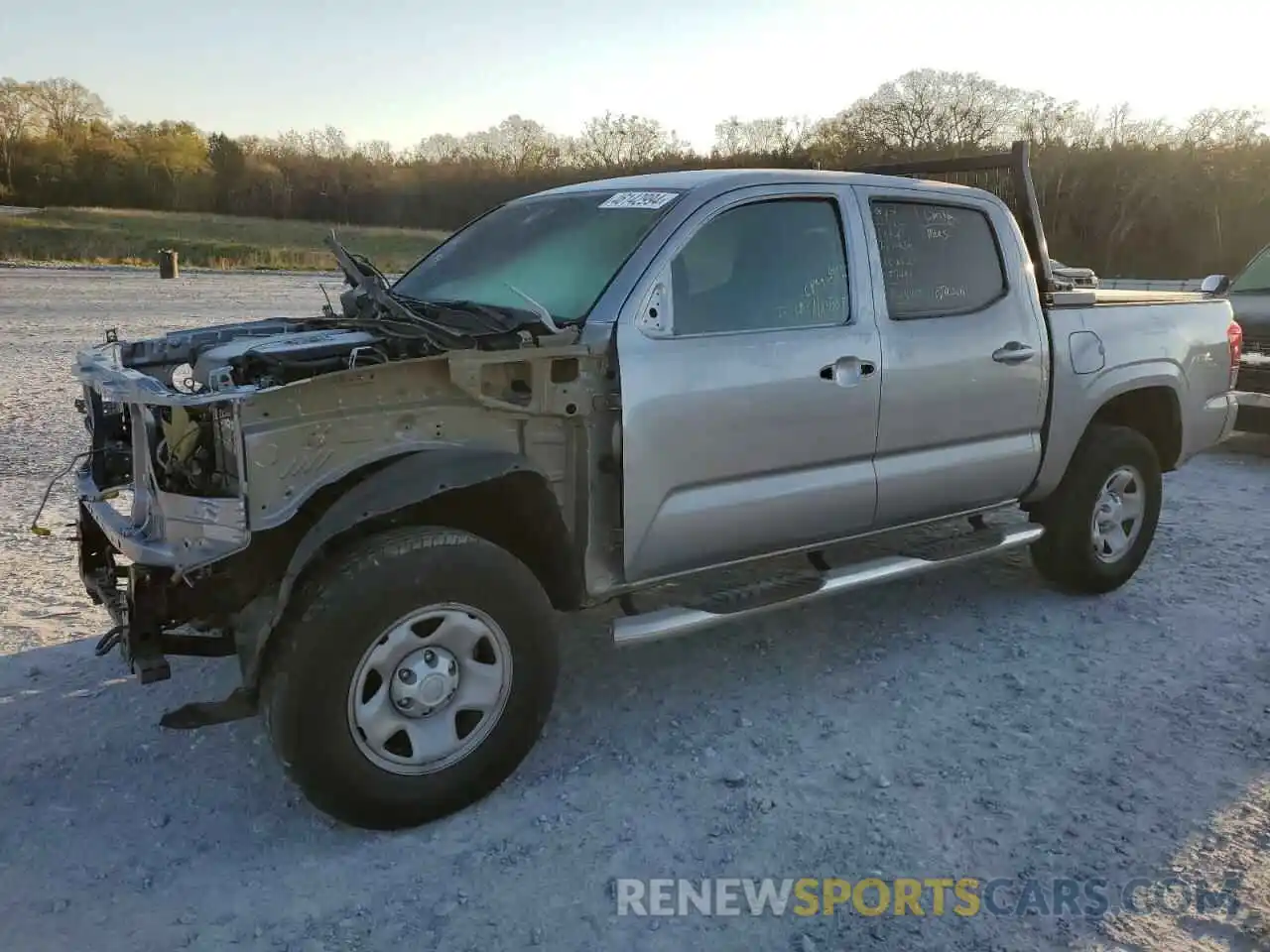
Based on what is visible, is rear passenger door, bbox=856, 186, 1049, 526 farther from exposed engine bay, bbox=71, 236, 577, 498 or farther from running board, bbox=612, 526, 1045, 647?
exposed engine bay, bbox=71, 236, 577, 498

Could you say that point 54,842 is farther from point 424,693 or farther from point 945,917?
point 945,917

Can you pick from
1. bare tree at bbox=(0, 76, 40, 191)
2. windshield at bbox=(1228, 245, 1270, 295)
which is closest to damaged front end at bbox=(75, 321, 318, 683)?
windshield at bbox=(1228, 245, 1270, 295)

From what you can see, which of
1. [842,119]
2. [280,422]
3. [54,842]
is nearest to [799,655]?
[280,422]

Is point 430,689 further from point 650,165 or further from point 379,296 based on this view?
point 650,165

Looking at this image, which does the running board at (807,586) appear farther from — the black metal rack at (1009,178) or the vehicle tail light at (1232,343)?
the vehicle tail light at (1232,343)

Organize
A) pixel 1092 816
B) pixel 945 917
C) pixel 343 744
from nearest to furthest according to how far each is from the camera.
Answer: pixel 945 917 < pixel 343 744 < pixel 1092 816

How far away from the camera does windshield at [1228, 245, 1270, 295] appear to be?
9.90m

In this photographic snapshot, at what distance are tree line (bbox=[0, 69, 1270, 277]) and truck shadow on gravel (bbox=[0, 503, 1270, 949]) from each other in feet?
81.1

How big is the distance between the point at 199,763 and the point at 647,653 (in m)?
1.89

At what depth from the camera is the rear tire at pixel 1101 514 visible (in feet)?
16.9

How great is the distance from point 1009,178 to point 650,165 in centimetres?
6139

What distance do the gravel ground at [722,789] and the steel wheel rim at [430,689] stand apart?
26 cm

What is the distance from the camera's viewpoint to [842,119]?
5472 centimetres

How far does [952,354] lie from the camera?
14.6ft
